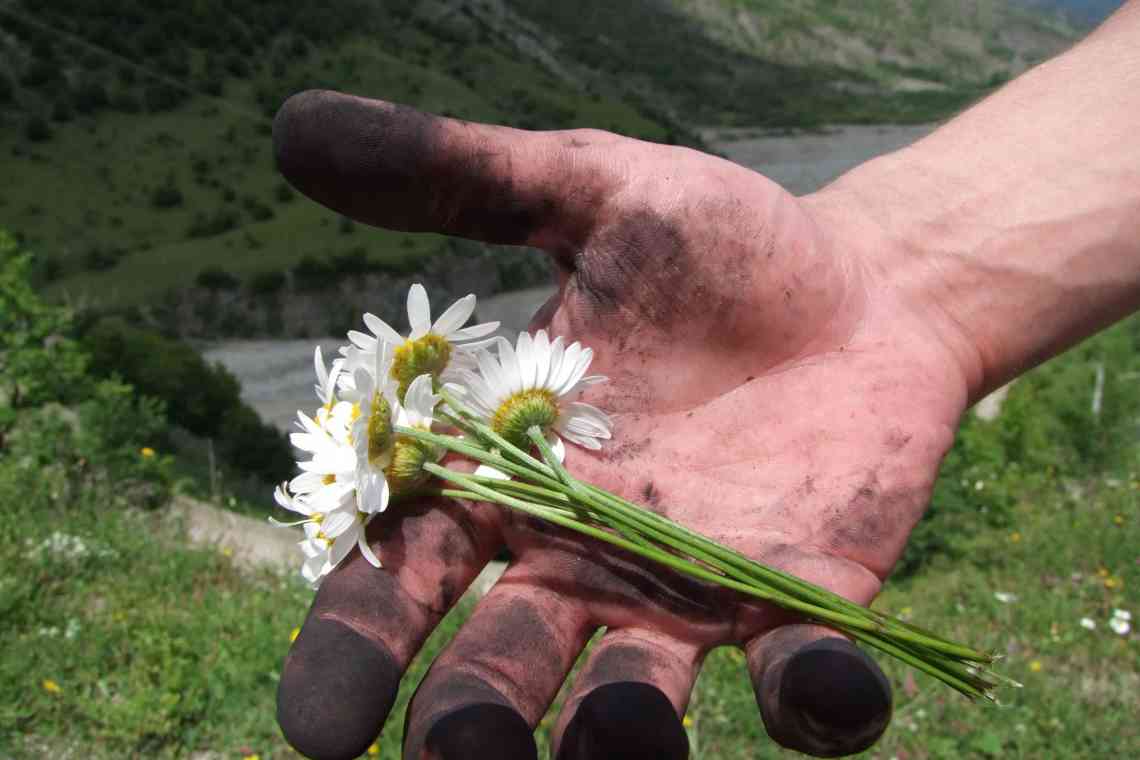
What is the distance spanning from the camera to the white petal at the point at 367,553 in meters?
1.62

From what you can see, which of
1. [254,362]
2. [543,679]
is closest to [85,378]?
[543,679]

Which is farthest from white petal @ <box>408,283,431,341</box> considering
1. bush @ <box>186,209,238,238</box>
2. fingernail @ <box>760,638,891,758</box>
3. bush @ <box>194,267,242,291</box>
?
bush @ <box>186,209,238,238</box>

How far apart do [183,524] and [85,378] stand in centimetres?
113

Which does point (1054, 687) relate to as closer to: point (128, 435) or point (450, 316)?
point (450, 316)

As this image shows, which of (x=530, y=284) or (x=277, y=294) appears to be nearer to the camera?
(x=277, y=294)

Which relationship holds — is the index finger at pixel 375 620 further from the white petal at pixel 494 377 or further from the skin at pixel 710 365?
the white petal at pixel 494 377

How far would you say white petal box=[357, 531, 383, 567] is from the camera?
1624 mm

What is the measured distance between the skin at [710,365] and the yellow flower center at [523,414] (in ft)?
0.38

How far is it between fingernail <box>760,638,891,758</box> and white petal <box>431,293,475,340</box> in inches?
33.5

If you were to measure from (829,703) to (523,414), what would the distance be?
74 centimetres

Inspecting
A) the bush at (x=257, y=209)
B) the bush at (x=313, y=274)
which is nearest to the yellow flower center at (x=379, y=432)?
the bush at (x=313, y=274)

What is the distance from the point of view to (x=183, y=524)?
14.9 feet

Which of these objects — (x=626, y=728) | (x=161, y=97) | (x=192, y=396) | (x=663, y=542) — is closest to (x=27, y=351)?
(x=192, y=396)

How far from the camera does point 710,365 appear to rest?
1924 mm
